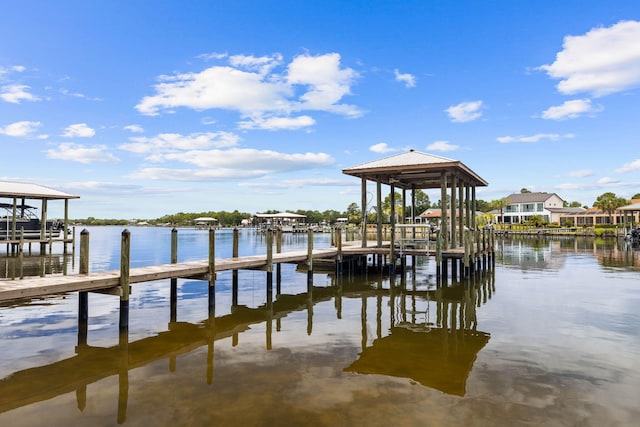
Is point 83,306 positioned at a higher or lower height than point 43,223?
lower

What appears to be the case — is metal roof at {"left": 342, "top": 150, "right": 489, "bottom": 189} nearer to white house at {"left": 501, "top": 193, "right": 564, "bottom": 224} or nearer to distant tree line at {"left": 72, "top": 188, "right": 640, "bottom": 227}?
distant tree line at {"left": 72, "top": 188, "right": 640, "bottom": 227}

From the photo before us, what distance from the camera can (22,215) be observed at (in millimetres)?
32688

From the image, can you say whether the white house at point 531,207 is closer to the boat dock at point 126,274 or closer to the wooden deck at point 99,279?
the boat dock at point 126,274

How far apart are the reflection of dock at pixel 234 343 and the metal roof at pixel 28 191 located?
22764 millimetres

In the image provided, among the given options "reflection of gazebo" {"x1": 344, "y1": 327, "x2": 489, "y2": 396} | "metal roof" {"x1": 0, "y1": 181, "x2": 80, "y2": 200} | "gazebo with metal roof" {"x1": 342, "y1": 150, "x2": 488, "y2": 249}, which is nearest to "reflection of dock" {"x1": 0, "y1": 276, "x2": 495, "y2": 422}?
"reflection of gazebo" {"x1": 344, "y1": 327, "x2": 489, "y2": 396}

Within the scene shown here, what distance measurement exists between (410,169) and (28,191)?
27051 millimetres

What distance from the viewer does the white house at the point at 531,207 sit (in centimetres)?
8162

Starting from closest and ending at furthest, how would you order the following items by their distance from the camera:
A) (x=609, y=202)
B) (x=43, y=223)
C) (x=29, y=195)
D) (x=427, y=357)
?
(x=427, y=357) < (x=29, y=195) < (x=43, y=223) < (x=609, y=202)

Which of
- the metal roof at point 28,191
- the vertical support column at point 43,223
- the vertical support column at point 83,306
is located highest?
the metal roof at point 28,191

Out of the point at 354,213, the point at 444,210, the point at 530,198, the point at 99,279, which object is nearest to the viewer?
the point at 99,279

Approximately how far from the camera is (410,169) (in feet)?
61.5

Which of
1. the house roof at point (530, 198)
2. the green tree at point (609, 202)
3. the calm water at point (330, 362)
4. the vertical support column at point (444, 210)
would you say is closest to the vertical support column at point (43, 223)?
the calm water at point (330, 362)

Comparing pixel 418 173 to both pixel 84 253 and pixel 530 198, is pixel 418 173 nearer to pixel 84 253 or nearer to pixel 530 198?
pixel 84 253

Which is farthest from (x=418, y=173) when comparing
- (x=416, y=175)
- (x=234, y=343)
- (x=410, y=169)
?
(x=234, y=343)
